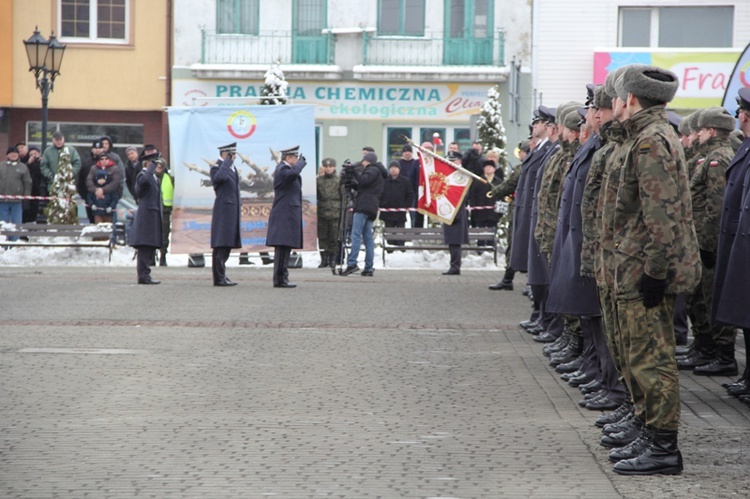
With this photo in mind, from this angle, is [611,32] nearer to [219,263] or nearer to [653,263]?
[219,263]

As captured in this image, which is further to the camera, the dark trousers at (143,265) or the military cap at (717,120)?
the dark trousers at (143,265)

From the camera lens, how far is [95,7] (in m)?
35.6

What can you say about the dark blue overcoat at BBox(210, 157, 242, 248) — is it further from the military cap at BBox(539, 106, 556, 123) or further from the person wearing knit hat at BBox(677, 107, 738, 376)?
the person wearing knit hat at BBox(677, 107, 738, 376)

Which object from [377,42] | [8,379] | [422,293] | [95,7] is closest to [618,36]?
[377,42]

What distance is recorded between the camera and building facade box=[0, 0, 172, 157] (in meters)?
35.4

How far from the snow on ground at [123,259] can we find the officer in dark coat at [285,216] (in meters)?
4.83

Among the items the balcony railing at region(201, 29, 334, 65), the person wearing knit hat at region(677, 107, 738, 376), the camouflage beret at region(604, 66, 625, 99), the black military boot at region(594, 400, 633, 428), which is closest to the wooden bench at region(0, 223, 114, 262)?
the balcony railing at region(201, 29, 334, 65)

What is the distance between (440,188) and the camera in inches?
810

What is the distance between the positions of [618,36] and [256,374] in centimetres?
2526

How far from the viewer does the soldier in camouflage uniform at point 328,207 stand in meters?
23.2

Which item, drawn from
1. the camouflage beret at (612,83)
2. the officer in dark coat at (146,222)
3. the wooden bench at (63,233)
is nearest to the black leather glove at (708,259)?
the camouflage beret at (612,83)

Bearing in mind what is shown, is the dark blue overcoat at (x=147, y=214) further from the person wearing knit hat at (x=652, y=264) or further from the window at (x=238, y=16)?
the window at (x=238, y=16)

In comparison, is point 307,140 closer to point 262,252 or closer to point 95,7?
point 262,252

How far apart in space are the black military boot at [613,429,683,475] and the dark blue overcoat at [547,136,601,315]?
1.65m
